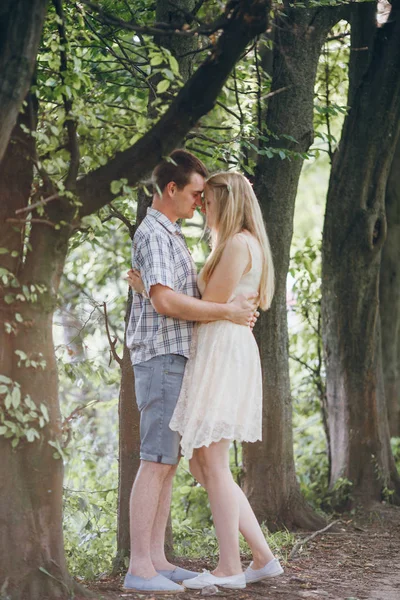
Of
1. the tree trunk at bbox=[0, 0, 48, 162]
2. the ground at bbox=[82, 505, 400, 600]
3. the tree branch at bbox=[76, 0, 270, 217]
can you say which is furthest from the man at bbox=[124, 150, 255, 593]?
the tree trunk at bbox=[0, 0, 48, 162]

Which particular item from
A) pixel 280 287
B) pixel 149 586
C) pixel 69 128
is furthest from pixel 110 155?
pixel 280 287

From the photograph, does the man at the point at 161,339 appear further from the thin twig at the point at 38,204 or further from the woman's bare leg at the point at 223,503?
the thin twig at the point at 38,204

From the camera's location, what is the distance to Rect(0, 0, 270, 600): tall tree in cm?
349

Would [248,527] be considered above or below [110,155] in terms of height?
below

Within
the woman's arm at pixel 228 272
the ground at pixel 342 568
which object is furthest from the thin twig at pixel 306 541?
the woman's arm at pixel 228 272

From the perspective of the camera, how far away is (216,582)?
4137 millimetres

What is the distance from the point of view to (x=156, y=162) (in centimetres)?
357

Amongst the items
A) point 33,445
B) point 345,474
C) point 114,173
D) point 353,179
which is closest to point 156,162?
point 114,173

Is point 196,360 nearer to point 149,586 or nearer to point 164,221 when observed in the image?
point 164,221

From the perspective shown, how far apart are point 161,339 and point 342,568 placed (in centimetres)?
222

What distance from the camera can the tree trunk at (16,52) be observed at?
10.5ft

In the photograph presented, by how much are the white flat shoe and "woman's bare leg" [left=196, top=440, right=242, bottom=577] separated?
27 mm

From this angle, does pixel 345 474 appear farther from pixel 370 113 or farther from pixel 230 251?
pixel 230 251

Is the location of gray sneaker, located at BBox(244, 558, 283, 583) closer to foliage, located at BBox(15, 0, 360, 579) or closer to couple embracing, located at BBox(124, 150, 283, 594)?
couple embracing, located at BBox(124, 150, 283, 594)
